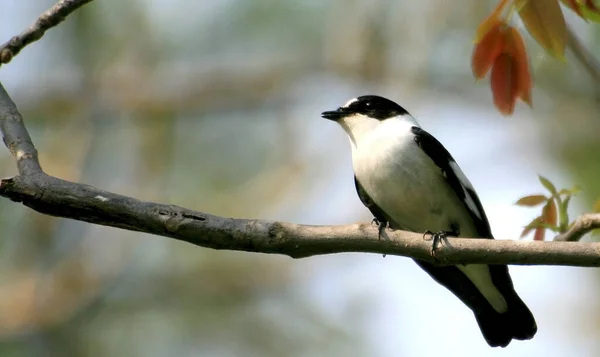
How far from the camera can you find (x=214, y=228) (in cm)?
296

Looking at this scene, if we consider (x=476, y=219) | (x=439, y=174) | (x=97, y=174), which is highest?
(x=97, y=174)

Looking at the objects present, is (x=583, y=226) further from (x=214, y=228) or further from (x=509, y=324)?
(x=509, y=324)

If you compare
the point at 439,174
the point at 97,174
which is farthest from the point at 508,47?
the point at 97,174

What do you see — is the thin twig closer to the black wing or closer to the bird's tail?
the black wing

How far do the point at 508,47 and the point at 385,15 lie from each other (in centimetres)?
476

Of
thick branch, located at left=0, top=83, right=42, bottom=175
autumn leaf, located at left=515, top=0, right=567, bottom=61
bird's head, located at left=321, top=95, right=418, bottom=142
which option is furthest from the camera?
bird's head, located at left=321, top=95, right=418, bottom=142

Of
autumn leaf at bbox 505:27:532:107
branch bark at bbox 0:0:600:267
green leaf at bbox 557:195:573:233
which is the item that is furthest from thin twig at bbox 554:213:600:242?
autumn leaf at bbox 505:27:532:107

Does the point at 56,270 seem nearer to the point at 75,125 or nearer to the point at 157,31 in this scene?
the point at 75,125

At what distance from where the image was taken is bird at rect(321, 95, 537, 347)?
14.6ft

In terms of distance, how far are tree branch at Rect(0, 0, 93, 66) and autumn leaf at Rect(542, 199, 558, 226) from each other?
2.21 meters

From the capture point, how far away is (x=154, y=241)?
9000 mm

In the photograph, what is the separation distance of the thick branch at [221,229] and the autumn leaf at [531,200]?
2.27ft

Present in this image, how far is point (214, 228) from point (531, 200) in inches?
60.0

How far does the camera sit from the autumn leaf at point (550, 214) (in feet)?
11.6
